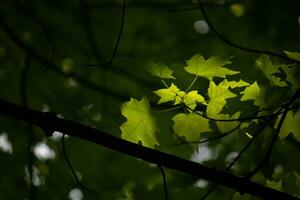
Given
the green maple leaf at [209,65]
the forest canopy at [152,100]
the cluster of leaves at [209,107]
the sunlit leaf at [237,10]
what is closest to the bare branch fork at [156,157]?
the forest canopy at [152,100]

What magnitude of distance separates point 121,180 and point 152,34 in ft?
5.54

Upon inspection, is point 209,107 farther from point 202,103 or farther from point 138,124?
point 138,124

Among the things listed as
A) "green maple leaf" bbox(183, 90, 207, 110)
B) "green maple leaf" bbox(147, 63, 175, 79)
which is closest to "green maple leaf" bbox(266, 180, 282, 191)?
"green maple leaf" bbox(183, 90, 207, 110)

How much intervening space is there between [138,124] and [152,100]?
1.92 m

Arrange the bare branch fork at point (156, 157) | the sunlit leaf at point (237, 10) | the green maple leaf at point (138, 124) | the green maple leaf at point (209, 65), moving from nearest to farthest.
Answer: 1. the bare branch fork at point (156, 157)
2. the green maple leaf at point (209, 65)
3. the green maple leaf at point (138, 124)
4. the sunlit leaf at point (237, 10)

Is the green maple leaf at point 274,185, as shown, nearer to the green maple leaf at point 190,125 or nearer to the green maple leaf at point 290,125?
the green maple leaf at point 290,125

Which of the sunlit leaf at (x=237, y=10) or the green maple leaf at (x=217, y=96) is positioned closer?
the green maple leaf at (x=217, y=96)

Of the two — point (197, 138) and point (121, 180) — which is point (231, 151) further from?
point (197, 138)

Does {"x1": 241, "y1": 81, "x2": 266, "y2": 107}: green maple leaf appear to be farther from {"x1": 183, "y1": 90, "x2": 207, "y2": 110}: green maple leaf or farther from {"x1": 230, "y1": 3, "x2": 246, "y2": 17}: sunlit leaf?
{"x1": 230, "y1": 3, "x2": 246, "y2": 17}: sunlit leaf

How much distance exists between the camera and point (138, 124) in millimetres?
1688

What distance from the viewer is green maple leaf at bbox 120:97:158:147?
167 centimetres

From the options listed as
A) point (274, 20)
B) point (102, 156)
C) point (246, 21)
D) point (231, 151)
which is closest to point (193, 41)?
point (246, 21)

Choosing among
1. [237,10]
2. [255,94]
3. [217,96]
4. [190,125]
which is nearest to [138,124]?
[190,125]

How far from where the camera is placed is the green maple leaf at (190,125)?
1.65 metres
